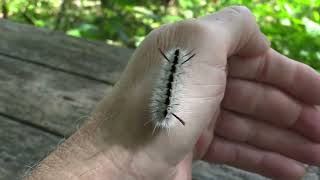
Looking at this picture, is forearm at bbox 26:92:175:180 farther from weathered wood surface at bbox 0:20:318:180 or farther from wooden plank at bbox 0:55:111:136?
wooden plank at bbox 0:55:111:136

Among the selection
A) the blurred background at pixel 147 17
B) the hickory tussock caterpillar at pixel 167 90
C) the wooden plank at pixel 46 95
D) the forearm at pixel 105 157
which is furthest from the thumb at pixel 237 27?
the blurred background at pixel 147 17

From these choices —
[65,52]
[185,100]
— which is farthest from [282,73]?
[65,52]

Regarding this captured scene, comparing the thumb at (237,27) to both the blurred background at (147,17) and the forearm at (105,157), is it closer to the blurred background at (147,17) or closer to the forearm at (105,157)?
the forearm at (105,157)

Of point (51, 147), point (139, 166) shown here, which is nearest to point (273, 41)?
point (51, 147)

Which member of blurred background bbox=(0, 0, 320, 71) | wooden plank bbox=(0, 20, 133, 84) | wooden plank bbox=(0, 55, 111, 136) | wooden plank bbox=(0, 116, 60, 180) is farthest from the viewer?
blurred background bbox=(0, 0, 320, 71)

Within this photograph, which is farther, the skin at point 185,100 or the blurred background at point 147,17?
the blurred background at point 147,17

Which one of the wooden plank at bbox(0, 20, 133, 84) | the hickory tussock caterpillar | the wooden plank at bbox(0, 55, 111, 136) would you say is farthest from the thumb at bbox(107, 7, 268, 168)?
the wooden plank at bbox(0, 20, 133, 84)
